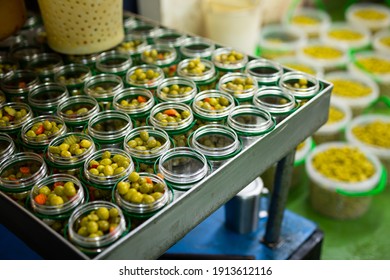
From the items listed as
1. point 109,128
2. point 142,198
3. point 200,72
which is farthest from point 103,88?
point 142,198

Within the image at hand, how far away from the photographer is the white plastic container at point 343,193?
2.82m

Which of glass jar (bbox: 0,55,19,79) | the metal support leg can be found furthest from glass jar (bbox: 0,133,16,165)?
the metal support leg

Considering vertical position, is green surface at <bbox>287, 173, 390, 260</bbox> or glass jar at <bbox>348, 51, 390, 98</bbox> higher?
glass jar at <bbox>348, 51, 390, 98</bbox>

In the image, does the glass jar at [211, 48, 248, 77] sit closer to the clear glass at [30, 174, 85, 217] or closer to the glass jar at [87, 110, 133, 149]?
the glass jar at [87, 110, 133, 149]

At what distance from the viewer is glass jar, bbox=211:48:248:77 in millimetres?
2053

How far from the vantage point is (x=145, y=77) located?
1.98 metres

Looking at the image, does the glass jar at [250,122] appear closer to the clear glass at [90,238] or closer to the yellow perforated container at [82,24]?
the clear glass at [90,238]

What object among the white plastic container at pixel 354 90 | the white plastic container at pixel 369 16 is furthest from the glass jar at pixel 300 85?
the white plastic container at pixel 369 16

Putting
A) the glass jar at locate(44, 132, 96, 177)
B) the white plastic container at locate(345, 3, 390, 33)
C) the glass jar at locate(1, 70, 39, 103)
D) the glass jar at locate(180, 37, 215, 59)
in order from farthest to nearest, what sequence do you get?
the white plastic container at locate(345, 3, 390, 33), the glass jar at locate(180, 37, 215, 59), the glass jar at locate(1, 70, 39, 103), the glass jar at locate(44, 132, 96, 177)

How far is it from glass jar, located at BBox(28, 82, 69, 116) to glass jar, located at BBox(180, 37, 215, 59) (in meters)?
0.58

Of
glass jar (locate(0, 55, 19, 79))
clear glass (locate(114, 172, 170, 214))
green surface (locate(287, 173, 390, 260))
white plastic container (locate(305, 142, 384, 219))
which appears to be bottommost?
green surface (locate(287, 173, 390, 260))

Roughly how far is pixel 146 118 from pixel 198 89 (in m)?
0.28

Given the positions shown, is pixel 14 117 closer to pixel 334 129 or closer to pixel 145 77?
pixel 145 77

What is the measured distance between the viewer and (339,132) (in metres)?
3.37
